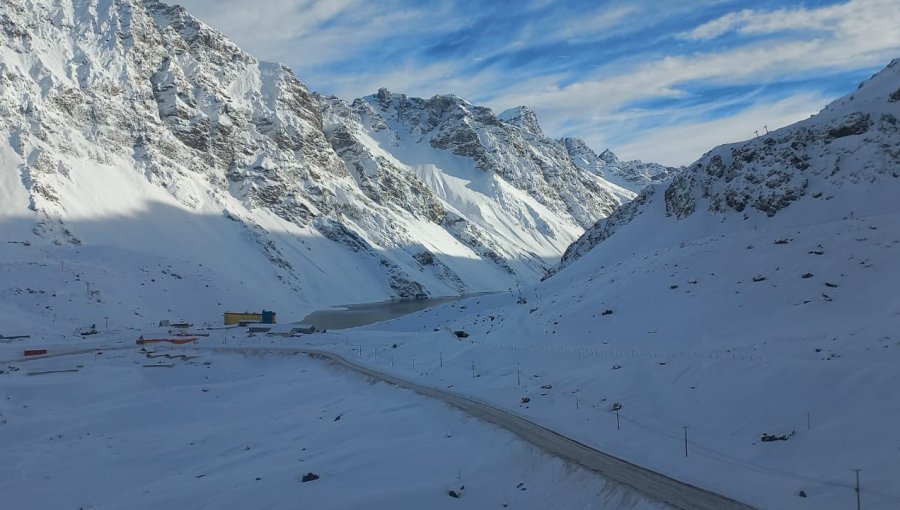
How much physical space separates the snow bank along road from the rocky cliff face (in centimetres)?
2867

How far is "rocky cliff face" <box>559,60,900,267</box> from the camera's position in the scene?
38.9m

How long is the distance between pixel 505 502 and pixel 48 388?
2923cm

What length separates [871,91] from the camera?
44469mm

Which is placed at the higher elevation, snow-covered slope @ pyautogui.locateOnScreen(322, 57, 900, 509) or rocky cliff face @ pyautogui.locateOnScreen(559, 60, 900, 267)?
rocky cliff face @ pyautogui.locateOnScreen(559, 60, 900, 267)

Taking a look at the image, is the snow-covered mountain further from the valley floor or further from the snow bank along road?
the snow bank along road

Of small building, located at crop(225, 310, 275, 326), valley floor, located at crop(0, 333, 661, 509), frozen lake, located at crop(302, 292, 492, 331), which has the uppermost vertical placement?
small building, located at crop(225, 310, 275, 326)

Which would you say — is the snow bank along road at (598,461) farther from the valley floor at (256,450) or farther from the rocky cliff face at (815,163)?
the rocky cliff face at (815,163)

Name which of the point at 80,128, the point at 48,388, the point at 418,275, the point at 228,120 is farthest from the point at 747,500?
the point at 228,120

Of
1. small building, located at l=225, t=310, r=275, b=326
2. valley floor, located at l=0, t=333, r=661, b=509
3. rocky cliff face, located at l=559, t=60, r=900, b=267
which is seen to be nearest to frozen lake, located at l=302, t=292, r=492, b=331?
small building, located at l=225, t=310, r=275, b=326

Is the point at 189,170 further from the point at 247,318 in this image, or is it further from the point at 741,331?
the point at 741,331

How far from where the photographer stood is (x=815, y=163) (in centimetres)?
4188

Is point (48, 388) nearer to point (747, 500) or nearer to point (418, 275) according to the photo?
point (747, 500)

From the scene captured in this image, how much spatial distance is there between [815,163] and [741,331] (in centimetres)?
2180

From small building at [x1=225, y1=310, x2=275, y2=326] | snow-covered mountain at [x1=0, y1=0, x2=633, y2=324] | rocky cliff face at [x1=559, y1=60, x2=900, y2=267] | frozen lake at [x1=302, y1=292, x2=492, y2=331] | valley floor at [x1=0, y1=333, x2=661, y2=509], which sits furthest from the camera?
snow-covered mountain at [x1=0, y1=0, x2=633, y2=324]
